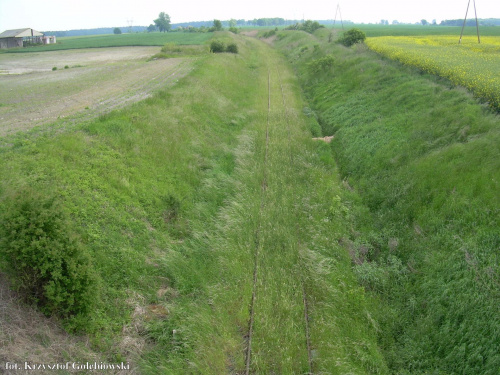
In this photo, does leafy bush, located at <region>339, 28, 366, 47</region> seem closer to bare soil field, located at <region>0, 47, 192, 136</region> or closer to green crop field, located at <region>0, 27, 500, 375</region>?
bare soil field, located at <region>0, 47, 192, 136</region>

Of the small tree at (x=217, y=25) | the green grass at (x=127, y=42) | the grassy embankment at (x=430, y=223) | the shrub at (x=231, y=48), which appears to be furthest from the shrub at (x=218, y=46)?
the small tree at (x=217, y=25)

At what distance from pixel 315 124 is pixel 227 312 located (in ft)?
49.0

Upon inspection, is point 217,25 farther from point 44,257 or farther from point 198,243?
point 44,257

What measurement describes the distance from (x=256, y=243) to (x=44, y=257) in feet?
18.3

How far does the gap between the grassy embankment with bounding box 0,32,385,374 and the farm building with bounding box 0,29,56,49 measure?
2894 inches

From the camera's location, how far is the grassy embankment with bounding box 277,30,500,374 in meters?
6.64

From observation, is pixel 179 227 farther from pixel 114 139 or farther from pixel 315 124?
pixel 315 124

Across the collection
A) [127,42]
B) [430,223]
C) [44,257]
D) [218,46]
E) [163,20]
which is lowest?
[430,223]

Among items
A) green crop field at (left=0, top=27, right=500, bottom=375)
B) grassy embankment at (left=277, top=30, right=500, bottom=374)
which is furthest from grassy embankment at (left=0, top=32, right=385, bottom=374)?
grassy embankment at (left=277, top=30, right=500, bottom=374)

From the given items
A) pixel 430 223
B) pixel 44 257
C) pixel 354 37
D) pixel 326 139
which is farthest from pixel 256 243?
pixel 354 37

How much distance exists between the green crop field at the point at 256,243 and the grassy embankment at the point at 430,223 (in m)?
0.04

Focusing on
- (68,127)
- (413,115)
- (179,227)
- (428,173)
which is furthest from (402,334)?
(68,127)

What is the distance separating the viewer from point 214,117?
19.4m

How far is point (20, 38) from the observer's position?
2734 inches
